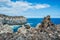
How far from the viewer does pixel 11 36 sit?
46.5ft

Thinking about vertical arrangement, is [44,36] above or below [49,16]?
below

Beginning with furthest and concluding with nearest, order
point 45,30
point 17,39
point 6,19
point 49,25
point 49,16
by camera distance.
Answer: point 6,19 < point 49,16 < point 49,25 < point 45,30 < point 17,39

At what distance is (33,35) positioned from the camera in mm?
14422

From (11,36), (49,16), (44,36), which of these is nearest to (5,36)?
(11,36)

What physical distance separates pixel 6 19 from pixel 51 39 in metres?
44.7

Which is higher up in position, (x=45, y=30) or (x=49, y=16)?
(x=49, y=16)

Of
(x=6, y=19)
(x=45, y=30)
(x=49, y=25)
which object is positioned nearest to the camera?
(x=45, y=30)

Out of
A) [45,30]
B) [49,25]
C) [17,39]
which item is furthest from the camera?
[49,25]

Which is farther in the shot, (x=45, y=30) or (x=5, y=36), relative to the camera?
(x=45, y=30)

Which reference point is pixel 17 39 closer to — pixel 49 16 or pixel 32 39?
pixel 32 39

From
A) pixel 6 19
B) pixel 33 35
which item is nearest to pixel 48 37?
pixel 33 35

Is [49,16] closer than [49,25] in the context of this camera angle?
No

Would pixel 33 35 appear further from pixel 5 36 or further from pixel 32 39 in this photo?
pixel 5 36

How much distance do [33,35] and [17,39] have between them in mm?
1453
